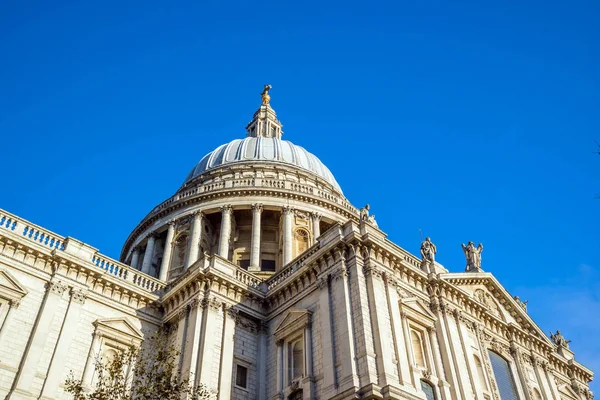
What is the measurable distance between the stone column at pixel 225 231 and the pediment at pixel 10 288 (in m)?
17.4

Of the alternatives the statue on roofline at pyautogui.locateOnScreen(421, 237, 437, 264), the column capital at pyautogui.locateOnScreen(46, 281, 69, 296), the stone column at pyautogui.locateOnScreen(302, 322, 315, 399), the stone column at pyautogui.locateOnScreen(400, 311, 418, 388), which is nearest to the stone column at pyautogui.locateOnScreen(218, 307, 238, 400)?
the stone column at pyautogui.locateOnScreen(302, 322, 315, 399)

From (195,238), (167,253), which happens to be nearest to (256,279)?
(195,238)

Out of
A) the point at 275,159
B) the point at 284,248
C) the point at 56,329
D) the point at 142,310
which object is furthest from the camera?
the point at 275,159

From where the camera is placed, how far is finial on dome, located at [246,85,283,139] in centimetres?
6244

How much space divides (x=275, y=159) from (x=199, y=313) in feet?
89.9

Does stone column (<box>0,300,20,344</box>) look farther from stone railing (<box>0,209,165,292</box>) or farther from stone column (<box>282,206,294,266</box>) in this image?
stone column (<box>282,206,294,266</box>)

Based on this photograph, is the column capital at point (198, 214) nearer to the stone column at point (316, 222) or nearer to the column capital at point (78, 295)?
the stone column at point (316, 222)

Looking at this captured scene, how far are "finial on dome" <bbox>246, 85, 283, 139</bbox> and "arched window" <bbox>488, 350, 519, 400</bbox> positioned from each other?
3738cm

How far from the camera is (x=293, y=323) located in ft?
87.1

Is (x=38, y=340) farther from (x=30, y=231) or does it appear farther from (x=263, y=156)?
(x=263, y=156)

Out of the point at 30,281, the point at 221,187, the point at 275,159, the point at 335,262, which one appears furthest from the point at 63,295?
the point at 275,159

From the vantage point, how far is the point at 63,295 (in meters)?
25.8

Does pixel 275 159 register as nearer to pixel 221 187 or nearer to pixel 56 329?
pixel 221 187

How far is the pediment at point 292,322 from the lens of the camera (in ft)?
85.0
